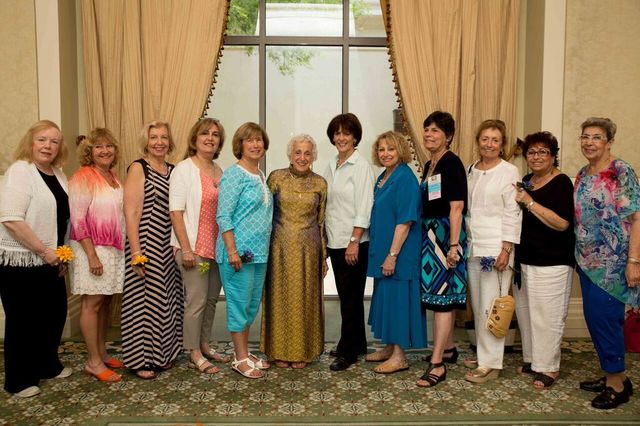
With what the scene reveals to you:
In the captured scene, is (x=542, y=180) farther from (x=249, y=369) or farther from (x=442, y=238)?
(x=249, y=369)

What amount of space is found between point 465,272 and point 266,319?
51.5 inches

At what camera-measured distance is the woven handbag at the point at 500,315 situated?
3.36 metres

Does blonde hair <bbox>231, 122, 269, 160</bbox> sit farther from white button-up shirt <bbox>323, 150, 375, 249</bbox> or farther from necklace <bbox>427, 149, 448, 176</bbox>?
necklace <bbox>427, 149, 448, 176</bbox>

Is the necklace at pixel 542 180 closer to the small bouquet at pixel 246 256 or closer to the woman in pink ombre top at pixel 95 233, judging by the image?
the small bouquet at pixel 246 256

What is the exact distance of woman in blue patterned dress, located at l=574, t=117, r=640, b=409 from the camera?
312cm

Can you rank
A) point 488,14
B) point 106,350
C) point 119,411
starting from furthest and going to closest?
1. point 488,14
2. point 106,350
3. point 119,411

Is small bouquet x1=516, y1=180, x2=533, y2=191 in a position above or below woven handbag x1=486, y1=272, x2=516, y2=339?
above

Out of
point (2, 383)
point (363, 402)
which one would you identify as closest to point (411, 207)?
point (363, 402)

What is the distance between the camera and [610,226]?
3160mm

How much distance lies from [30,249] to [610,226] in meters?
3.21

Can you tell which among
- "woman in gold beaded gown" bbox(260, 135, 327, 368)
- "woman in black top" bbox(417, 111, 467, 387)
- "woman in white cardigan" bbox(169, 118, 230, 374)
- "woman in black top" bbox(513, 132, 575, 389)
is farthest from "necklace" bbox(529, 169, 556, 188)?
"woman in white cardigan" bbox(169, 118, 230, 374)

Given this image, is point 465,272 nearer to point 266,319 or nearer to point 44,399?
point 266,319

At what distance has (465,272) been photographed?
11.8 feet

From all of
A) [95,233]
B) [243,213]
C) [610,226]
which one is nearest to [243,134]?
[243,213]
